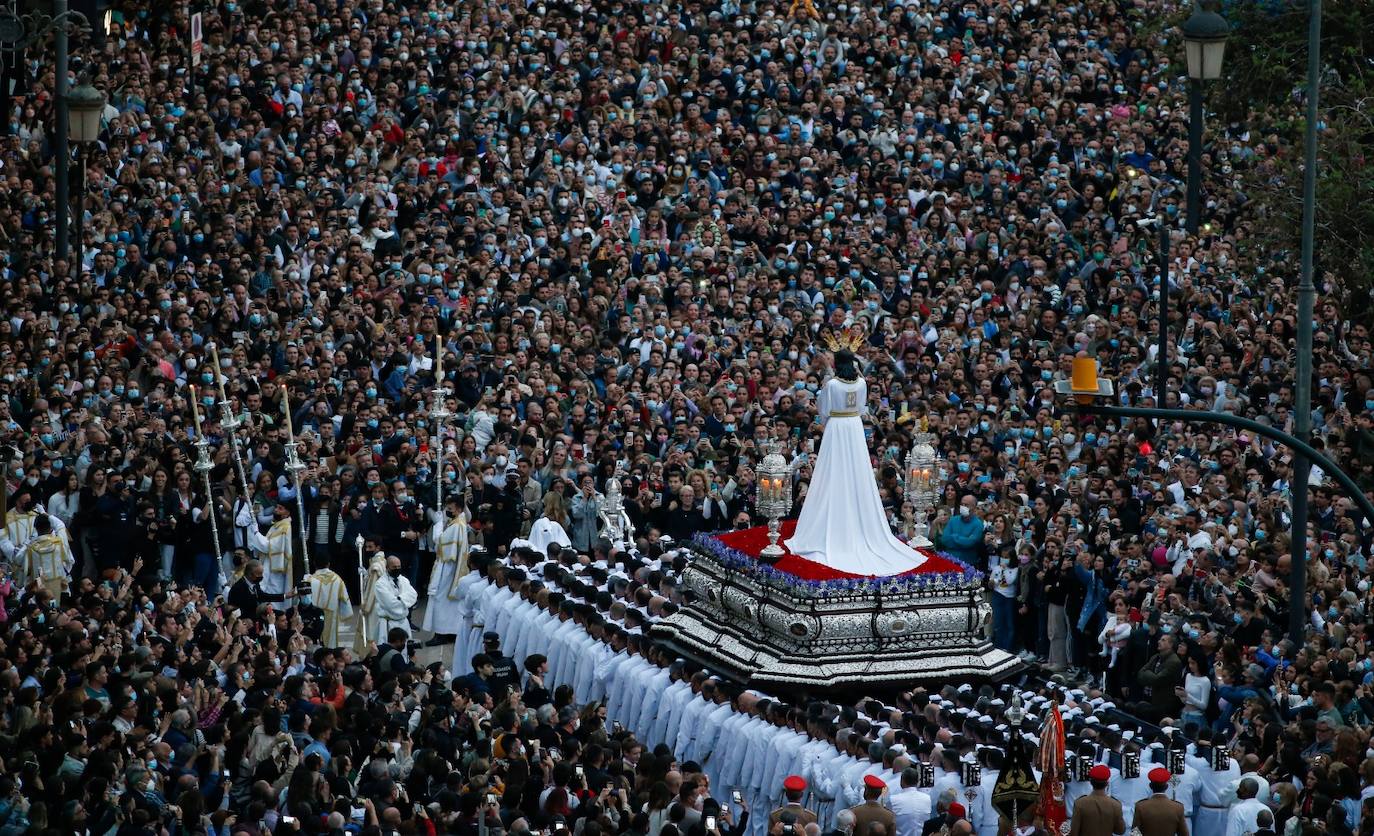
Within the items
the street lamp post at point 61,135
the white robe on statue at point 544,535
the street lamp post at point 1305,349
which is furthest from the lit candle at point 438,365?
the street lamp post at point 1305,349

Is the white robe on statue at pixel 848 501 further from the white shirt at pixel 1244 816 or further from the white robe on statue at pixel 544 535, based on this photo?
the white shirt at pixel 1244 816

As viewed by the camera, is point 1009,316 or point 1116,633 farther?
point 1009,316

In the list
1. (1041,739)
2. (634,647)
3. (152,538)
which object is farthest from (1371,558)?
(152,538)

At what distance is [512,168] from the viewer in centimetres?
4356

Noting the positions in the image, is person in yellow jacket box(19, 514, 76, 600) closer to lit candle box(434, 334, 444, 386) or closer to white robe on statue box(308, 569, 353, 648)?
white robe on statue box(308, 569, 353, 648)

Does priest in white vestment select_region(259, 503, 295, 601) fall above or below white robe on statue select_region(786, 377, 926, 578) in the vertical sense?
below

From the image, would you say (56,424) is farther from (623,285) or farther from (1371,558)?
(1371,558)

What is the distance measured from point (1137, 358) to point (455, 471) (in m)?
9.77

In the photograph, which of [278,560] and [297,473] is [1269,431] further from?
[297,473]

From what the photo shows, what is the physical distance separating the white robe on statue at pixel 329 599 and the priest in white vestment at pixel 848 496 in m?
6.17

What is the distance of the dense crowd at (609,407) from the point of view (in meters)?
25.5

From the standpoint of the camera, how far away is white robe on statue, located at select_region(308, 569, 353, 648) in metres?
32.5

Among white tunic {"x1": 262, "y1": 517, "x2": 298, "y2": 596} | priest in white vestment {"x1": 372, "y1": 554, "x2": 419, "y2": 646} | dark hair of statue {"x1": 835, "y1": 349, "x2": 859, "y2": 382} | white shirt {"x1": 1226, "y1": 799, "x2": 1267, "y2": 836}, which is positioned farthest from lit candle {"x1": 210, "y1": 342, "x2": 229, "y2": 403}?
white shirt {"x1": 1226, "y1": 799, "x2": 1267, "y2": 836}

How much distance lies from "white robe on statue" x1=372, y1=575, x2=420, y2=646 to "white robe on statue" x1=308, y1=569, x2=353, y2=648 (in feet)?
1.38
